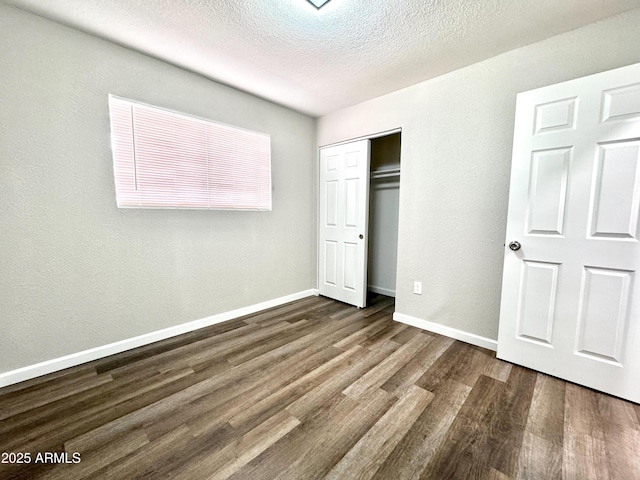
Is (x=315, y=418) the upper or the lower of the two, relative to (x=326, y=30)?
lower

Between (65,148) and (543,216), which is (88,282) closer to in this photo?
(65,148)

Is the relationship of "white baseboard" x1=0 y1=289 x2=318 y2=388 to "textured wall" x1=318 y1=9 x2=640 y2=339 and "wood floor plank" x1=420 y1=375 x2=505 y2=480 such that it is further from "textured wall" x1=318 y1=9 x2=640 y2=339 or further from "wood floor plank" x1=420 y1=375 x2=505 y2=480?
"wood floor plank" x1=420 y1=375 x2=505 y2=480

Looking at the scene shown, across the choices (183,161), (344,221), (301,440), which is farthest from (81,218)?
(344,221)

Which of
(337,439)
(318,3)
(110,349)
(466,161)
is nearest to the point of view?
(337,439)

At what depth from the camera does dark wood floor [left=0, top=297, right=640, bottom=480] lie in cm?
117

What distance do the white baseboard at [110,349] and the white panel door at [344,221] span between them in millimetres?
1039

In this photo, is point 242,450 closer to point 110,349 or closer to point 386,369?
point 386,369

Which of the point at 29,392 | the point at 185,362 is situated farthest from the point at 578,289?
the point at 29,392

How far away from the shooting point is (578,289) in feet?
5.63

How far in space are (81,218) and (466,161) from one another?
3.18 metres

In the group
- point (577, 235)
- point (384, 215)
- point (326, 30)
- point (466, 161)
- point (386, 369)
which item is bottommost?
point (386, 369)

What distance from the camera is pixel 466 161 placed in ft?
7.40

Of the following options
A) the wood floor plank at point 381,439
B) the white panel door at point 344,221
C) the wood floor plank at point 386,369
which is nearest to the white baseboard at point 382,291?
the white panel door at point 344,221

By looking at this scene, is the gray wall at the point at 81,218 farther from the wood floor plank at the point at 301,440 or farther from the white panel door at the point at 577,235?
the white panel door at the point at 577,235
